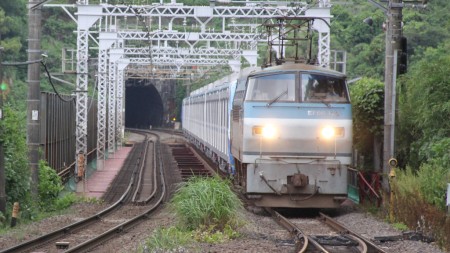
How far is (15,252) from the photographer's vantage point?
1382 cm

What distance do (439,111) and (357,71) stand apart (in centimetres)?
3364

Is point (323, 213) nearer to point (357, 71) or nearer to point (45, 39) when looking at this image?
point (357, 71)

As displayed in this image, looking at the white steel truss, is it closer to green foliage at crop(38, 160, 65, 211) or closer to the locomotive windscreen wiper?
green foliage at crop(38, 160, 65, 211)

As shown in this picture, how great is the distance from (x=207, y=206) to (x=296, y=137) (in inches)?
159

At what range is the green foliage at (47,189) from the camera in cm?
2212

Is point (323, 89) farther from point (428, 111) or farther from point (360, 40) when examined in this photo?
point (360, 40)

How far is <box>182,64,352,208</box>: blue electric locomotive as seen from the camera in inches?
739

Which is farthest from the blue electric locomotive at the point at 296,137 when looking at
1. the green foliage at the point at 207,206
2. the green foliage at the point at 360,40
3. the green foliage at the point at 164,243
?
the green foliage at the point at 360,40

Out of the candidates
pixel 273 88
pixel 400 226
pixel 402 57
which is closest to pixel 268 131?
pixel 273 88

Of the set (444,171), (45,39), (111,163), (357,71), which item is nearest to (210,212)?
(444,171)

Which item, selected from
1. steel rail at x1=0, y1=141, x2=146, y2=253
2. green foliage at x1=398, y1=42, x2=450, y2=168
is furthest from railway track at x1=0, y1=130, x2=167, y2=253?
green foliage at x1=398, y1=42, x2=450, y2=168

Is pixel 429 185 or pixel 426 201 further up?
pixel 429 185

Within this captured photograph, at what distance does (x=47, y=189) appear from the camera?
883 inches

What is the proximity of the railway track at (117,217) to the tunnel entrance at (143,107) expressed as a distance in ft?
208
